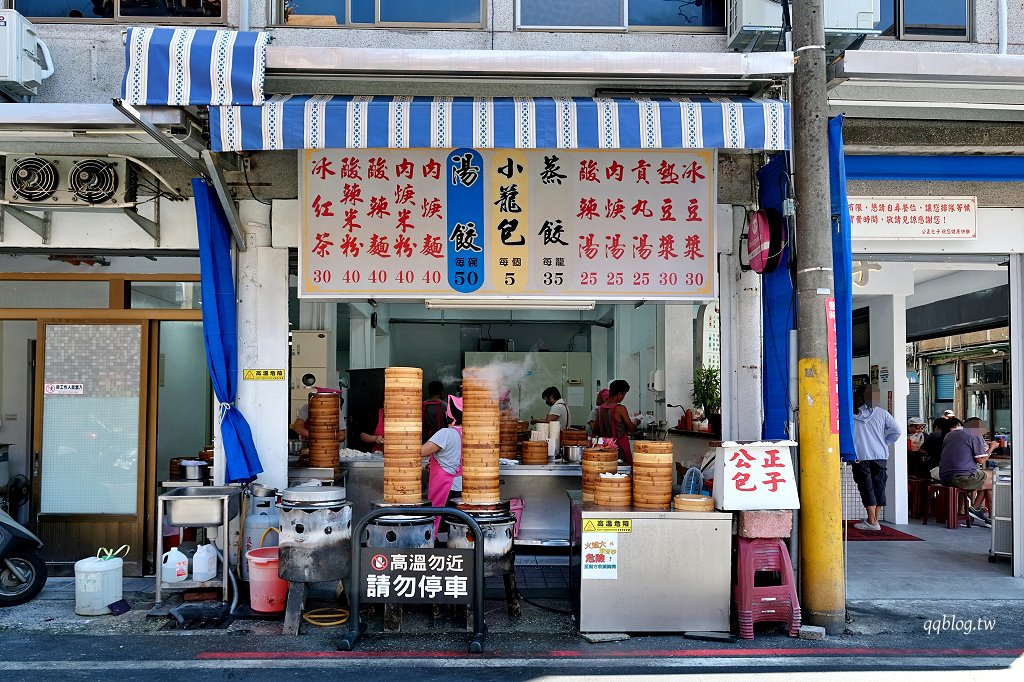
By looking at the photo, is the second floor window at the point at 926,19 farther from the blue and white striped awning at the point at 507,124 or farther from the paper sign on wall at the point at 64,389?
the paper sign on wall at the point at 64,389

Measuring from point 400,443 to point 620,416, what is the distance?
12.7 feet

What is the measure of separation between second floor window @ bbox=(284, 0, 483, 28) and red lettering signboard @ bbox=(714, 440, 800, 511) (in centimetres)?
475

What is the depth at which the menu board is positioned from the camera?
26.0 ft

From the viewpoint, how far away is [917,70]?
269 inches

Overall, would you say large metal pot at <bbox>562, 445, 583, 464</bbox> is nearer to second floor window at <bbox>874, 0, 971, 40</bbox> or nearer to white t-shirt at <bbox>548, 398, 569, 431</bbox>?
white t-shirt at <bbox>548, 398, 569, 431</bbox>

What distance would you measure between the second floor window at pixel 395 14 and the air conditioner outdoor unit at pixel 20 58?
222 centimetres

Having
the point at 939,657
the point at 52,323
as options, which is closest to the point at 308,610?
the point at 52,323

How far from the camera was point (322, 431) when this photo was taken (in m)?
8.59

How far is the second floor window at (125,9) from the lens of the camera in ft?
26.1

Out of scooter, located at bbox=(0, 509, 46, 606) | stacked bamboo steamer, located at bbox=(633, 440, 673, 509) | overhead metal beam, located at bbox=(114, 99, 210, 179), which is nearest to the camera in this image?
overhead metal beam, located at bbox=(114, 99, 210, 179)

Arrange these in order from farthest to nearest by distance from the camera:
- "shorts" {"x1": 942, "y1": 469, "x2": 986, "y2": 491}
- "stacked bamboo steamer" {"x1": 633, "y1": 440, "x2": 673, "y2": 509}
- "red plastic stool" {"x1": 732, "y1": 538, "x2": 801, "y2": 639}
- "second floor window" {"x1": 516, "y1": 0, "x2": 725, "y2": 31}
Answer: "shorts" {"x1": 942, "y1": 469, "x2": 986, "y2": 491}
"second floor window" {"x1": 516, "y1": 0, "x2": 725, "y2": 31}
"stacked bamboo steamer" {"x1": 633, "y1": 440, "x2": 673, "y2": 509}
"red plastic stool" {"x1": 732, "y1": 538, "x2": 801, "y2": 639}

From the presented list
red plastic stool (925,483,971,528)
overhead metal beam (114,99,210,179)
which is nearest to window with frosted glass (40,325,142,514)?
overhead metal beam (114,99,210,179)

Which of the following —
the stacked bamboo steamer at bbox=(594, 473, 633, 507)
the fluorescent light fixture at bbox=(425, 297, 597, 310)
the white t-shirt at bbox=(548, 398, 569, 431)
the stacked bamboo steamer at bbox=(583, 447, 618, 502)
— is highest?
the fluorescent light fixture at bbox=(425, 297, 597, 310)

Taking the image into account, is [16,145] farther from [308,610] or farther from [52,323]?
[308,610]
